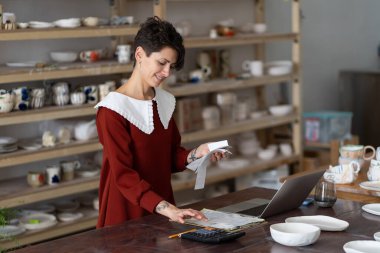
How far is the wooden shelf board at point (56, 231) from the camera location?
405 centimetres

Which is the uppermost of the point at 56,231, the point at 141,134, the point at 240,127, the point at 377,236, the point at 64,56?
the point at 64,56

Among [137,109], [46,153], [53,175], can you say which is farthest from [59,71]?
[137,109]

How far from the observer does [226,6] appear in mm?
5859

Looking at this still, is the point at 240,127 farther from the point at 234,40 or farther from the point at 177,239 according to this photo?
the point at 177,239

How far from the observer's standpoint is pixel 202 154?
120 inches

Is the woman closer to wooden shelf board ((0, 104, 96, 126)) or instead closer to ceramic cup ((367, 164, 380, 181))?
ceramic cup ((367, 164, 380, 181))

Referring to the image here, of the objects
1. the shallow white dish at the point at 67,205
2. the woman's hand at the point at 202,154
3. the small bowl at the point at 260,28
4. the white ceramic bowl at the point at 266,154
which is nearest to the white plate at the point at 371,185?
the woman's hand at the point at 202,154

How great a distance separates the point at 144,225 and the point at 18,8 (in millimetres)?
2240

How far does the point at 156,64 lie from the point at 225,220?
689 mm

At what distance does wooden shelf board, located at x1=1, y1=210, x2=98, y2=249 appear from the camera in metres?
4.05

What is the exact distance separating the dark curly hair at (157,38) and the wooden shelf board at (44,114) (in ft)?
4.30

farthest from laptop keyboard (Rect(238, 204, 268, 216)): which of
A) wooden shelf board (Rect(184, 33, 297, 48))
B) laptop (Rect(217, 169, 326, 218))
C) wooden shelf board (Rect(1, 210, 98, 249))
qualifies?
wooden shelf board (Rect(184, 33, 297, 48))

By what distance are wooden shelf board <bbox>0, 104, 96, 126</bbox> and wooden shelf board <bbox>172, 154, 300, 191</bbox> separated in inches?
34.1

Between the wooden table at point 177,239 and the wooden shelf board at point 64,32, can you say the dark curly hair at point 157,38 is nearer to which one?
the wooden table at point 177,239
